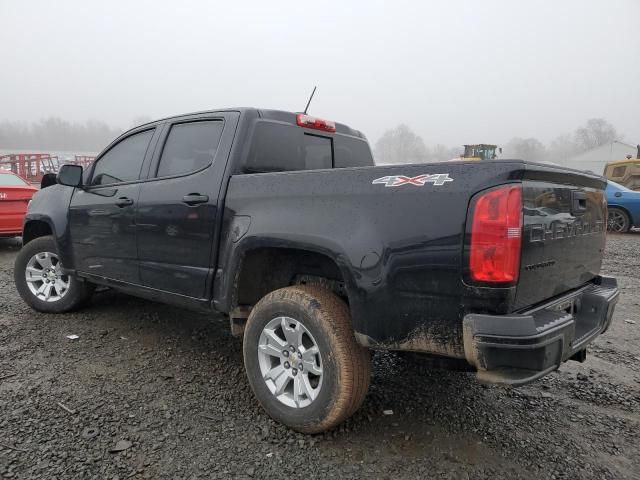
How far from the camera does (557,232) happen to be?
2154 millimetres

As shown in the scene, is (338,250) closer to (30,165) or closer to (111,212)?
(111,212)

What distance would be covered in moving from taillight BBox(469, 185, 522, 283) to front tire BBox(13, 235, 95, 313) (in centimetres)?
392

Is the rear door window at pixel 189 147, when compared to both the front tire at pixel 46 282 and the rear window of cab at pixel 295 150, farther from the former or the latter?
the front tire at pixel 46 282

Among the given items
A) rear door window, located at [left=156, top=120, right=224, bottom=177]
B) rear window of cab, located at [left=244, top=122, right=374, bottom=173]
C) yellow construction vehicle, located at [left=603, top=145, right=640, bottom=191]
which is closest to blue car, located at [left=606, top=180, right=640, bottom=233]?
yellow construction vehicle, located at [left=603, top=145, right=640, bottom=191]

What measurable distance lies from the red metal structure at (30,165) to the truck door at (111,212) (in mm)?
21858

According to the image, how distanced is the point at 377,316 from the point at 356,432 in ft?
2.73

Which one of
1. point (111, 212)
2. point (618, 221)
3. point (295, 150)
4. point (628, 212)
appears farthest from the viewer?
point (618, 221)

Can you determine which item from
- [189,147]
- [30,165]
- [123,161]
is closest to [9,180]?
[123,161]

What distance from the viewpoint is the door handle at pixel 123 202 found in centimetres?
344

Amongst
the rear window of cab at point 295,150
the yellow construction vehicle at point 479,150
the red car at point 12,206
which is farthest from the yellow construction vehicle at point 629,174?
the red car at point 12,206

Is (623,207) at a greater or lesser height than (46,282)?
greater

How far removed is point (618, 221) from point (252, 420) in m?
11.5

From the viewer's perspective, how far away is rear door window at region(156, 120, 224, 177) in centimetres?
311

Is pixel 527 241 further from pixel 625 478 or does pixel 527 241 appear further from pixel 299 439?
pixel 299 439
